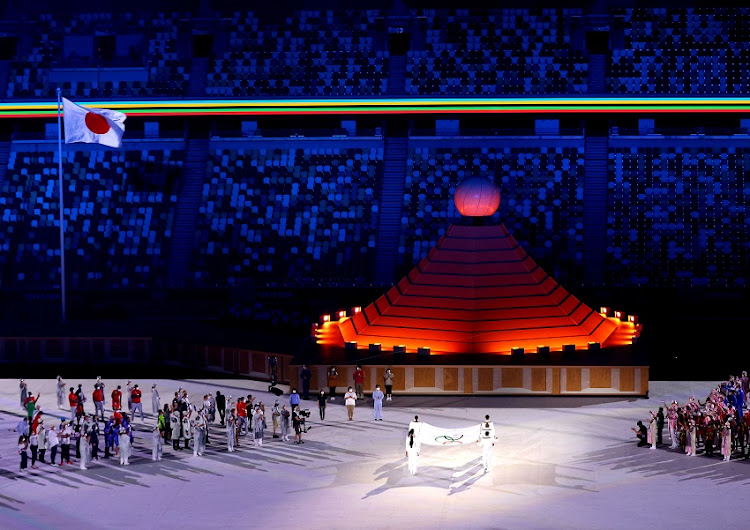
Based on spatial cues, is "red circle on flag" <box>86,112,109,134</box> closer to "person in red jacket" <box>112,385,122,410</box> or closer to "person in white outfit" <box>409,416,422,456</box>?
"person in red jacket" <box>112,385,122,410</box>

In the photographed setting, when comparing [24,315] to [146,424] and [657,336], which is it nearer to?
[146,424]

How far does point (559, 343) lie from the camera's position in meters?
Result: 38.1

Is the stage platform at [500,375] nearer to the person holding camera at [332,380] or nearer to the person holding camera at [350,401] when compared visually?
the person holding camera at [332,380]

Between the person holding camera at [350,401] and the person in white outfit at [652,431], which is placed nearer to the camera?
the person in white outfit at [652,431]

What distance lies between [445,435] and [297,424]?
4.13 m

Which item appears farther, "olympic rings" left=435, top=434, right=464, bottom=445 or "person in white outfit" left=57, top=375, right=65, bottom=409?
"person in white outfit" left=57, top=375, right=65, bottom=409

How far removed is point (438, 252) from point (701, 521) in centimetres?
1624

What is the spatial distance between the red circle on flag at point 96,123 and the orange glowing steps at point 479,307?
13708 mm

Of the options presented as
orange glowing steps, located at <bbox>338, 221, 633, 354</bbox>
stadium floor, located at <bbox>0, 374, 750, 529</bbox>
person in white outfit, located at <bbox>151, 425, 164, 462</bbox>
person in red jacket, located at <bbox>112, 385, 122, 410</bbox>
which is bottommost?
stadium floor, located at <bbox>0, 374, 750, 529</bbox>

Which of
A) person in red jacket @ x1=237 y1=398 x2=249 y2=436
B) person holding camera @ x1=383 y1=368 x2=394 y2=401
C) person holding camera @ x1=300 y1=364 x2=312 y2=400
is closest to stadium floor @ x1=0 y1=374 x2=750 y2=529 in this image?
person in red jacket @ x1=237 y1=398 x2=249 y2=436

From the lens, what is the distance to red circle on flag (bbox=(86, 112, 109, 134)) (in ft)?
152

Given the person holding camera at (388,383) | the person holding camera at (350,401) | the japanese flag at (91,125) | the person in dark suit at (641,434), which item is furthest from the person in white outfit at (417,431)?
the japanese flag at (91,125)

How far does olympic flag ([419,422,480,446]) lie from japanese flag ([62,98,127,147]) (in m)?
22.0

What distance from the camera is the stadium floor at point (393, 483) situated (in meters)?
25.4
